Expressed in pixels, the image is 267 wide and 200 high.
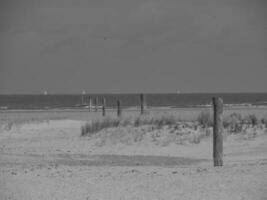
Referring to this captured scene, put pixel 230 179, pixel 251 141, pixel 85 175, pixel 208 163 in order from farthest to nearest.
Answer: pixel 251 141 → pixel 208 163 → pixel 85 175 → pixel 230 179

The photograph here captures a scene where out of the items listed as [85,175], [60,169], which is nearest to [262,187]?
[85,175]

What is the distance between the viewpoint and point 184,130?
20.3 metres

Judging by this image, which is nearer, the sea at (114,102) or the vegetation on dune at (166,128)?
the vegetation on dune at (166,128)

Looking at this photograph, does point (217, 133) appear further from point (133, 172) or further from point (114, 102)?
point (114, 102)

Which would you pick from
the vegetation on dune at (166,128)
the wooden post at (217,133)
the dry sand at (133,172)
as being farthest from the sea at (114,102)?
the wooden post at (217,133)

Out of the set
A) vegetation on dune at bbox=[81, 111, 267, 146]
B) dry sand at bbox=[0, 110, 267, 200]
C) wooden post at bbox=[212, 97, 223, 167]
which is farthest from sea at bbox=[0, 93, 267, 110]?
wooden post at bbox=[212, 97, 223, 167]

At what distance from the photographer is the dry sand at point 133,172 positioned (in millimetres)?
9930

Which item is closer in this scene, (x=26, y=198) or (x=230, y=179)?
(x=26, y=198)

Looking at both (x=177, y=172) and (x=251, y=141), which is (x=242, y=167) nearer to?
(x=177, y=172)

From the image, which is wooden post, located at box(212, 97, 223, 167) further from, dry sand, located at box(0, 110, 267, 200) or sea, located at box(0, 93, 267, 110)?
sea, located at box(0, 93, 267, 110)

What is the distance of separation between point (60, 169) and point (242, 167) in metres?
4.13

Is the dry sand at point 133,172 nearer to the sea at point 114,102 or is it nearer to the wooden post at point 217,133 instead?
the wooden post at point 217,133

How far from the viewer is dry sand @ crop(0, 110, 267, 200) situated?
32.6 ft

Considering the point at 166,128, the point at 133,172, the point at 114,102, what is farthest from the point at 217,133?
the point at 114,102
